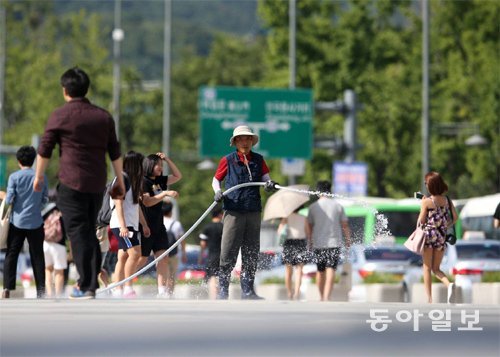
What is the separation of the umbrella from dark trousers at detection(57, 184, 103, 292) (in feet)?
27.6

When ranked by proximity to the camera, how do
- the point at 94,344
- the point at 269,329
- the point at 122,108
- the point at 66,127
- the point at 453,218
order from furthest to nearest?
the point at 122,108 → the point at 453,218 → the point at 66,127 → the point at 269,329 → the point at 94,344

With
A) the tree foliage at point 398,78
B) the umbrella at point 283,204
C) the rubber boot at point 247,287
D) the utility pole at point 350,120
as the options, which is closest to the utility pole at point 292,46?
the tree foliage at point 398,78

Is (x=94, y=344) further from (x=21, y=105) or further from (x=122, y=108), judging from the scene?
(x=21, y=105)

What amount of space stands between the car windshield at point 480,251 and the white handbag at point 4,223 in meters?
11.9

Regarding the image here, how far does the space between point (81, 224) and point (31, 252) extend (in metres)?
3.97

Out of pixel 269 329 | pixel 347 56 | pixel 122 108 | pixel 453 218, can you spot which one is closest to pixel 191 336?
pixel 269 329

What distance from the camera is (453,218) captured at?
64.2 feet

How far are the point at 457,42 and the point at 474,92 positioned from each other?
1.83 m

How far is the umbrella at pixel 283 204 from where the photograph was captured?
893 inches

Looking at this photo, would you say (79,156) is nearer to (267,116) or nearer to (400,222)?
(400,222)

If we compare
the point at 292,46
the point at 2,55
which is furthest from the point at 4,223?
the point at 2,55

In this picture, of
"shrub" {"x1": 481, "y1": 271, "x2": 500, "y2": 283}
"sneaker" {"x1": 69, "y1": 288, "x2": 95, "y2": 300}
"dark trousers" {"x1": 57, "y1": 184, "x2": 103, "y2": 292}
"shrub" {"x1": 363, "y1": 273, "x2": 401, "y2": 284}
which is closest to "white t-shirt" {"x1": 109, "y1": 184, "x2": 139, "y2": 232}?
"sneaker" {"x1": 69, "y1": 288, "x2": 95, "y2": 300}

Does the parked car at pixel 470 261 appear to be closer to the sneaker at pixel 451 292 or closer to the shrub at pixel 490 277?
the shrub at pixel 490 277

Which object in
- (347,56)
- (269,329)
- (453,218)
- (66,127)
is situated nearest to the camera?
(269,329)
